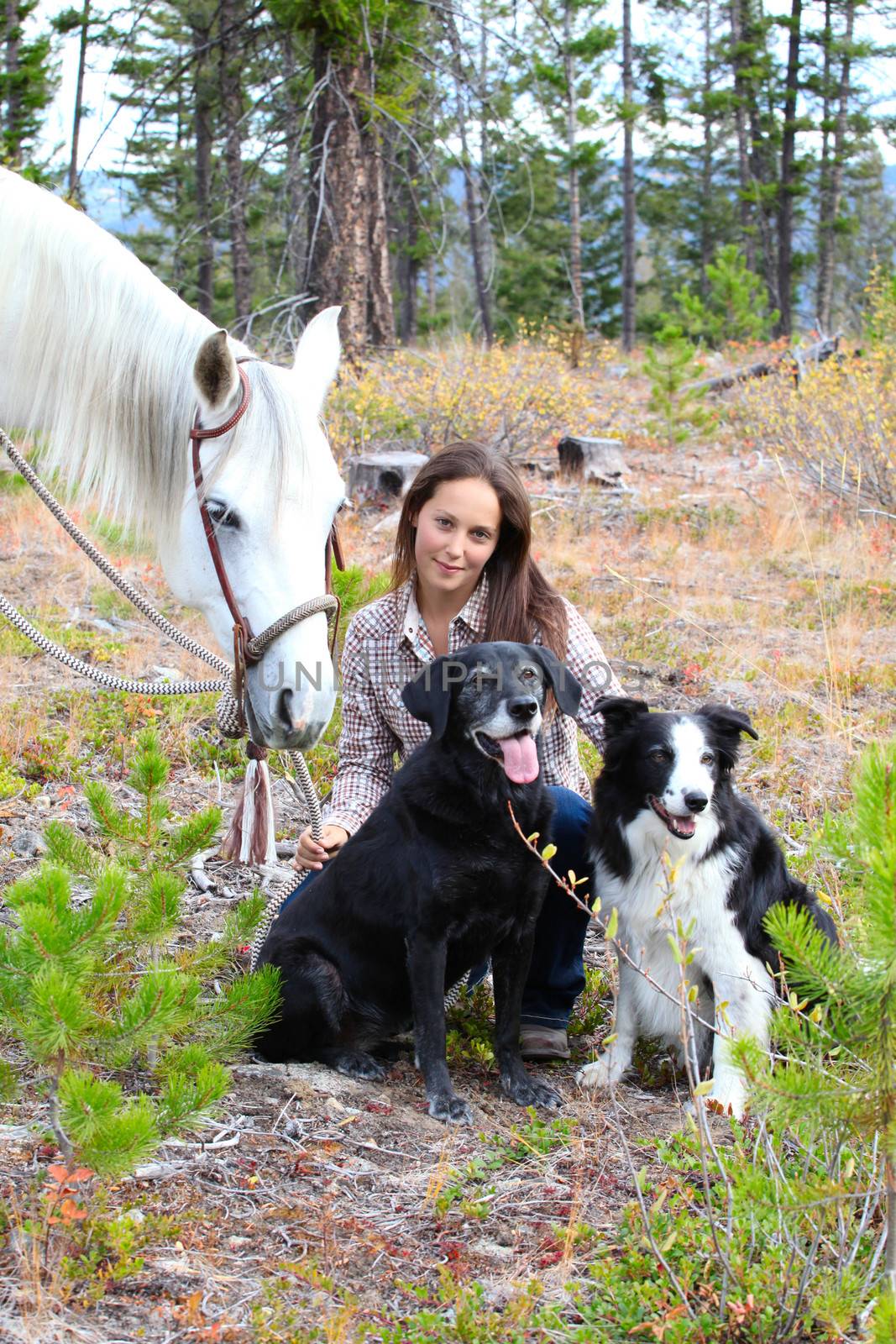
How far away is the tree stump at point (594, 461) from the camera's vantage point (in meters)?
11.3

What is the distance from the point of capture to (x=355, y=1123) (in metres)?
2.90

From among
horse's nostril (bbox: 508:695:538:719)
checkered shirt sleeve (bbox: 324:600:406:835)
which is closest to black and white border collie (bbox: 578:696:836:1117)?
horse's nostril (bbox: 508:695:538:719)

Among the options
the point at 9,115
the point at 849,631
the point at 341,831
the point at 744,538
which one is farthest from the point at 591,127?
the point at 341,831

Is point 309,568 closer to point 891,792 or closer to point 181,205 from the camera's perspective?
point 891,792

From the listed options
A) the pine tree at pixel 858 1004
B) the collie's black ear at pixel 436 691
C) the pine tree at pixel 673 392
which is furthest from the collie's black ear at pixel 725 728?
the pine tree at pixel 673 392

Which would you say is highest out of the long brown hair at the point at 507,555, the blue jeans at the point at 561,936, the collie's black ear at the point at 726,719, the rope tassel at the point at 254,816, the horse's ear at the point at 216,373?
the horse's ear at the point at 216,373

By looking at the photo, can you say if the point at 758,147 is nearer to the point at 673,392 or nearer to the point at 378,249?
the point at 673,392

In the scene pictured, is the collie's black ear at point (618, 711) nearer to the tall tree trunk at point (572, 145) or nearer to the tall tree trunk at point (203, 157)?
the tall tree trunk at point (203, 157)

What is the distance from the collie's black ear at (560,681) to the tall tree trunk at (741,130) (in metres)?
25.1

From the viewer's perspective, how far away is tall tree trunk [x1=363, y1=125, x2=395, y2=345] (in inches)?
448

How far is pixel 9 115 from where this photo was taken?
23.3m

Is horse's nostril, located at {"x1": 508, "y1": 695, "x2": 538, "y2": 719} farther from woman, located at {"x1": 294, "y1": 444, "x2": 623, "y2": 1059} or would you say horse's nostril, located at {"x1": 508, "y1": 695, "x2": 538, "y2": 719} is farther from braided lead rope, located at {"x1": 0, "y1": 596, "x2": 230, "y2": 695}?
braided lead rope, located at {"x1": 0, "y1": 596, "x2": 230, "y2": 695}

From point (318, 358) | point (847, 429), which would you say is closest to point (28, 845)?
point (318, 358)

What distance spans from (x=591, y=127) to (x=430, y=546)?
93.6 feet
